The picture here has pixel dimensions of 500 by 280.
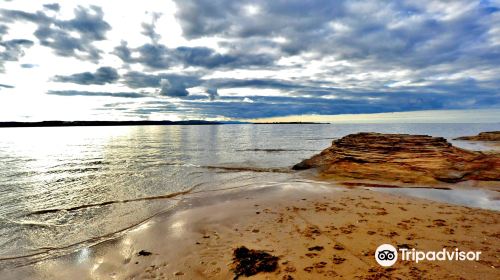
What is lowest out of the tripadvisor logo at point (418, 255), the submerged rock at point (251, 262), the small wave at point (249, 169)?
the small wave at point (249, 169)

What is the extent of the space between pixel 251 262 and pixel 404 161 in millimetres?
17657

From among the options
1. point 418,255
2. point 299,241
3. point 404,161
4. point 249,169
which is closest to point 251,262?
point 299,241

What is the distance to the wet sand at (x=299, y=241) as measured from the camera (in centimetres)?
640

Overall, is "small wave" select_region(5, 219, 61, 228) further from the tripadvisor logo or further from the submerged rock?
the tripadvisor logo

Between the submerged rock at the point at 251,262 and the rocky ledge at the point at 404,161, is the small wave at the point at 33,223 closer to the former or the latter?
the submerged rock at the point at 251,262

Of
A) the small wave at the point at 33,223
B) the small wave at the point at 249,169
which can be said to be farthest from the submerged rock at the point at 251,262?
the small wave at the point at 249,169

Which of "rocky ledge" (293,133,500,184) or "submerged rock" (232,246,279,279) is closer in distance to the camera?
"submerged rock" (232,246,279,279)

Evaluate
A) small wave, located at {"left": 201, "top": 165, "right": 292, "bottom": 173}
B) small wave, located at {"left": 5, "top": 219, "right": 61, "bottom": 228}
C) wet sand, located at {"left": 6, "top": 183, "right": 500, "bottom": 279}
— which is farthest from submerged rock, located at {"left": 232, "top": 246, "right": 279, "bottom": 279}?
small wave, located at {"left": 201, "top": 165, "right": 292, "bottom": 173}

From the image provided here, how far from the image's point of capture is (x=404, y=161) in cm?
2030

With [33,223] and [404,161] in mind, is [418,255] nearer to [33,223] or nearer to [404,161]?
[33,223]

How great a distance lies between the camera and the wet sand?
6.40 meters

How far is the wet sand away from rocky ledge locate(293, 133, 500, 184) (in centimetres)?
656

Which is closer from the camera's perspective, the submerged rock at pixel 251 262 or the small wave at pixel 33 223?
the submerged rock at pixel 251 262

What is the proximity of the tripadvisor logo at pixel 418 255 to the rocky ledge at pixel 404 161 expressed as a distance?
477 inches
